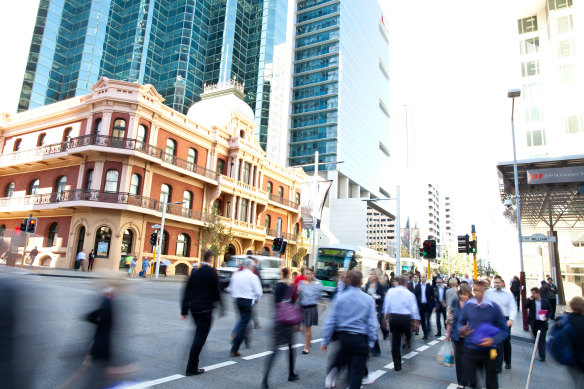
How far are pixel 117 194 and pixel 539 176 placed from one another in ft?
83.6

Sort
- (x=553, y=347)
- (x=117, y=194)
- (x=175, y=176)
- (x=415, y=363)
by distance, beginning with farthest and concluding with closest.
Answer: (x=175, y=176) → (x=117, y=194) → (x=415, y=363) → (x=553, y=347)

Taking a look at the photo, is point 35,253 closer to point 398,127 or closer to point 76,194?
point 76,194

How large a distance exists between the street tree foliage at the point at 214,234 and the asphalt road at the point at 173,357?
70.5 feet

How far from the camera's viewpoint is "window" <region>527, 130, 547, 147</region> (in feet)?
111

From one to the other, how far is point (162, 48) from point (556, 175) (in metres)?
62.4

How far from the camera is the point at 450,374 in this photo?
7273 mm

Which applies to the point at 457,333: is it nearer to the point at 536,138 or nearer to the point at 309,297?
the point at 309,297

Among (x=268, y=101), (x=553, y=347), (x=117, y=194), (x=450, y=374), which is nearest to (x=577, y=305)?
(x=553, y=347)

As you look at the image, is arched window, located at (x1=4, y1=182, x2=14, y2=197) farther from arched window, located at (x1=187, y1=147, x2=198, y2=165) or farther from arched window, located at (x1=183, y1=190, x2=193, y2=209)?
arched window, located at (x1=187, y1=147, x2=198, y2=165)

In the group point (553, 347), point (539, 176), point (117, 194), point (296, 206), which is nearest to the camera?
point (553, 347)

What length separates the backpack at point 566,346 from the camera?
14.3ft

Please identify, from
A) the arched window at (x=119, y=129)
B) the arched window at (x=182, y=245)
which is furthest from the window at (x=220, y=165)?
the arched window at (x=119, y=129)

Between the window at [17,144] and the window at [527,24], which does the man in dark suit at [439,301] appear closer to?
the window at [527,24]

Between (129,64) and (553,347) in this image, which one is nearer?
(553,347)
